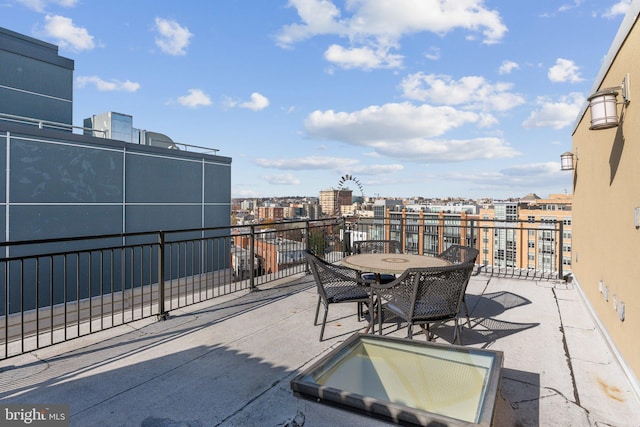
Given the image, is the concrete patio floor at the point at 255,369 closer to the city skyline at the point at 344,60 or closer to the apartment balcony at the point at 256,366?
the apartment balcony at the point at 256,366

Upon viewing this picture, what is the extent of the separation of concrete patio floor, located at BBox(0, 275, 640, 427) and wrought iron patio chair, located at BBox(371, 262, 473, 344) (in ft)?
2.03

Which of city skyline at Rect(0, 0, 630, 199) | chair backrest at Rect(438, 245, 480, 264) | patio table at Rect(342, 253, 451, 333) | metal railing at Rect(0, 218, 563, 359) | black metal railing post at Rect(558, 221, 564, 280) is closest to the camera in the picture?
patio table at Rect(342, 253, 451, 333)

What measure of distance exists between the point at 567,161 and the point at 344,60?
7.82 m

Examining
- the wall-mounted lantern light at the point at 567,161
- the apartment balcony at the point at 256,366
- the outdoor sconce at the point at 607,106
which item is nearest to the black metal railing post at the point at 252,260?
the apartment balcony at the point at 256,366

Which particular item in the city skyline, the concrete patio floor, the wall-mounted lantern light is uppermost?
the city skyline

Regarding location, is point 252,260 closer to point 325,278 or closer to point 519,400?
point 325,278

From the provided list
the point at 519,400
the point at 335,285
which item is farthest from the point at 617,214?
the point at 335,285

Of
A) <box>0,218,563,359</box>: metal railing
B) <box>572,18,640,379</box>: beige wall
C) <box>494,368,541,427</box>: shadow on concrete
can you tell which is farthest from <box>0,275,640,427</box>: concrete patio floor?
<box>0,218,563,359</box>: metal railing

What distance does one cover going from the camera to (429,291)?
9.30 feet

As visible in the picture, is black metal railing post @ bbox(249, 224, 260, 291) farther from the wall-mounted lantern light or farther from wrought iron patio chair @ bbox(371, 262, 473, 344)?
the wall-mounted lantern light

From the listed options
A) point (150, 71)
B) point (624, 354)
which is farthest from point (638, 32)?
point (150, 71)

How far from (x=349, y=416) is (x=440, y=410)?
0.42m

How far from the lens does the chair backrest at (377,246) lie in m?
5.01

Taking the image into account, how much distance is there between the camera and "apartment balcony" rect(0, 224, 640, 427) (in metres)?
2.03
